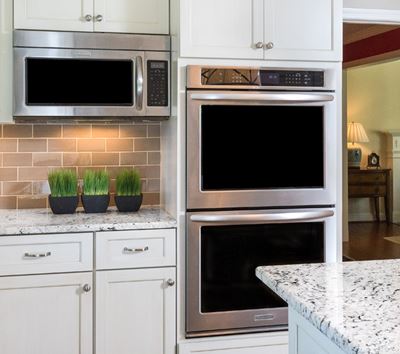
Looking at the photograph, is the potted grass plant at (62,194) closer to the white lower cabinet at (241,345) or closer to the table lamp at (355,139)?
the white lower cabinet at (241,345)

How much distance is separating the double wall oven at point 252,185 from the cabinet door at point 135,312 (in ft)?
0.37

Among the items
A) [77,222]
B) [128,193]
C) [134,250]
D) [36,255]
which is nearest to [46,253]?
[36,255]

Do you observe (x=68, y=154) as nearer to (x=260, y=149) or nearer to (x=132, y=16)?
(x=132, y=16)

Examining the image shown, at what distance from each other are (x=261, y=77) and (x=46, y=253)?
1300mm

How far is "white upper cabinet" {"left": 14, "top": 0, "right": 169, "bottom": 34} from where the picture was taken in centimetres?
248

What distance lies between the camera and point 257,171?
8.05 feet

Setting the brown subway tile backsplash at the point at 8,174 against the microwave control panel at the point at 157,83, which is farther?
the brown subway tile backsplash at the point at 8,174

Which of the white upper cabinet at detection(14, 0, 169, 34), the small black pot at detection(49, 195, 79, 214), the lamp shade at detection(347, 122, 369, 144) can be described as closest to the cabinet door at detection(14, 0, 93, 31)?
the white upper cabinet at detection(14, 0, 169, 34)

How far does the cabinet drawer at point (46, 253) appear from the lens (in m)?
2.24

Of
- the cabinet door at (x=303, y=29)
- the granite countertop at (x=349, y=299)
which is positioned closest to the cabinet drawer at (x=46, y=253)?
the granite countertop at (x=349, y=299)

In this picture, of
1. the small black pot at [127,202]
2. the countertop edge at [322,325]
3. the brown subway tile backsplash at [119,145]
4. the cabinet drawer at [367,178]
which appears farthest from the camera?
the cabinet drawer at [367,178]

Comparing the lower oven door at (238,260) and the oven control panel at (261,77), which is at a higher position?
the oven control panel at (261,77)

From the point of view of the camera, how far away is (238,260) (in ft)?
8.00

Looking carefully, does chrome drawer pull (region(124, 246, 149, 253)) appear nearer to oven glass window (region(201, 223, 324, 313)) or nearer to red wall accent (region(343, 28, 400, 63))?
oven glass window (region(201, 223, 324, 313))
